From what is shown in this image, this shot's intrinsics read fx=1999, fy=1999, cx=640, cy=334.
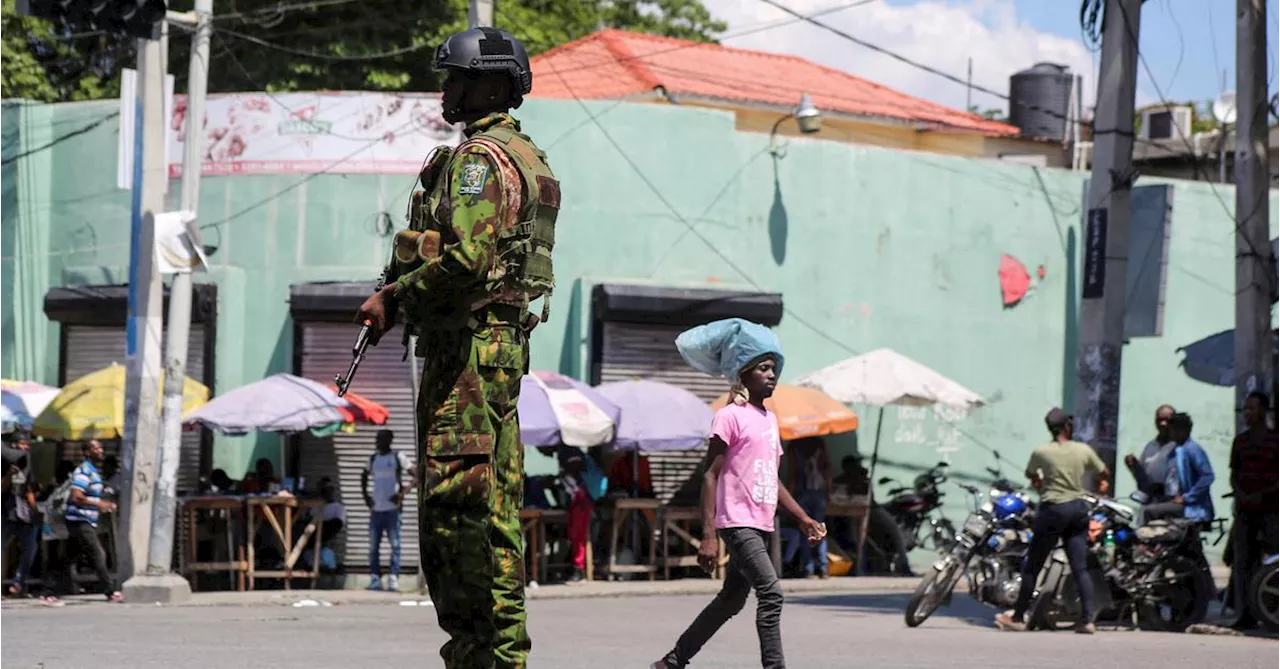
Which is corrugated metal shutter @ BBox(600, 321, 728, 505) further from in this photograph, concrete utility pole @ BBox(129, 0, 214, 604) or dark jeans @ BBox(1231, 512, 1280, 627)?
dark jeans @ BBox(1231, 512, 1280, 627)

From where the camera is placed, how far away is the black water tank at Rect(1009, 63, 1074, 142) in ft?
133

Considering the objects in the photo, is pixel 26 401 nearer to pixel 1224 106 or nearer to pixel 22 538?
pixel 22 538

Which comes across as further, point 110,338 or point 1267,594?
point 110,338

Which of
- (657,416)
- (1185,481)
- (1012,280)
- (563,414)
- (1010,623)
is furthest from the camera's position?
(1012,280)

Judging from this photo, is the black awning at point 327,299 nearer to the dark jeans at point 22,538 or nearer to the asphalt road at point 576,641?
the dark jeans at point 22,538

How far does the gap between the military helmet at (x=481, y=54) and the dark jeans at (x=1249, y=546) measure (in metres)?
10.6

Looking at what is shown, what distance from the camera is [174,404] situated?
773 inches

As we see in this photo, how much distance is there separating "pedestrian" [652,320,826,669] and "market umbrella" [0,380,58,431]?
466 inches

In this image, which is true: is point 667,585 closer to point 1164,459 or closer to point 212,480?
point 212,480

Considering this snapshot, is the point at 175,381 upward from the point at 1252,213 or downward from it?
downward

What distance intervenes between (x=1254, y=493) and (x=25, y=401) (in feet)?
43.6

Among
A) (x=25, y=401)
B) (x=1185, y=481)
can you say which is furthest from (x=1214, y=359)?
(x=25, y=401)

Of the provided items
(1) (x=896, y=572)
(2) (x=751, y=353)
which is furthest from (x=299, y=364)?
(2) (x=751, y=353)

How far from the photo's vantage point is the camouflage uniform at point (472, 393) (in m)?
6.41
